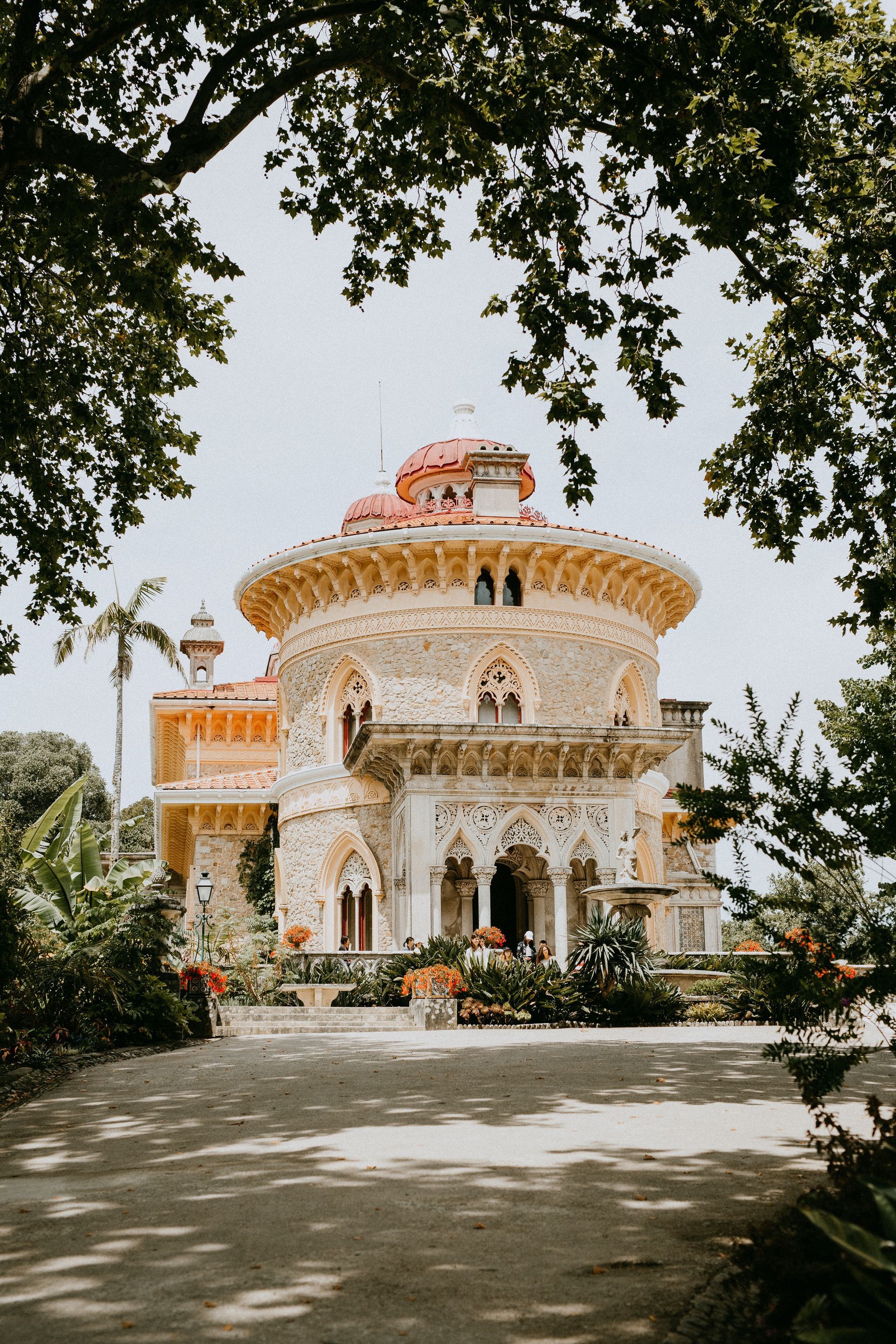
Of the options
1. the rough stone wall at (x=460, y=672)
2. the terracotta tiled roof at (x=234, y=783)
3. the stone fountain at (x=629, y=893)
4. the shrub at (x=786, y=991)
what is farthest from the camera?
the terracotta tiled roof at (x=234, y=783)

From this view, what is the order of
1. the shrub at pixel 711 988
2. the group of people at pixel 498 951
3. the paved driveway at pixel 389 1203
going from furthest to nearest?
the shrub at pixel 711 988 < the group of people at pixel 498 951 < the paved driveway at pixel 389 1203

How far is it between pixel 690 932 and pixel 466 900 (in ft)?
33.8

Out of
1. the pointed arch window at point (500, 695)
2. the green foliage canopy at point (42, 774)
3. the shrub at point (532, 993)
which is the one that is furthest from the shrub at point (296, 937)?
the green foliage canopy at point (42, 774)

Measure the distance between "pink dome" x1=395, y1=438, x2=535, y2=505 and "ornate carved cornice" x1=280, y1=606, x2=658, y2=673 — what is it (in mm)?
7522

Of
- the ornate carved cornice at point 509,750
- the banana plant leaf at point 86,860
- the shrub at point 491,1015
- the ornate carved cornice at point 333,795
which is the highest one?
the ornate carved cornice at point 509,750

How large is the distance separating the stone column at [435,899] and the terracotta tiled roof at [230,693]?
652 inches

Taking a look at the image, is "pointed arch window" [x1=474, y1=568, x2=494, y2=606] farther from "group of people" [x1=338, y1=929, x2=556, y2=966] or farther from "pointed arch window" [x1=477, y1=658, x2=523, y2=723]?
"group of people" [x1=338, y1=929, x2=556, y2=966]

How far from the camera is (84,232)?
1033 cm

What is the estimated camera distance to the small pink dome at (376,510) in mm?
44594

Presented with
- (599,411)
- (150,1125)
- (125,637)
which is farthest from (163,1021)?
(125,637)

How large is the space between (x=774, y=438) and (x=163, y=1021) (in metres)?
10.3

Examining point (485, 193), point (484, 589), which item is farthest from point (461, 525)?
point (485, 193)

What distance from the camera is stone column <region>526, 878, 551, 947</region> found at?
Answer: 2739cm

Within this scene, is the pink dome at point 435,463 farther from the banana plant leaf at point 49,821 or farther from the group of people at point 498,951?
the banana plant leaf at point 49,821
